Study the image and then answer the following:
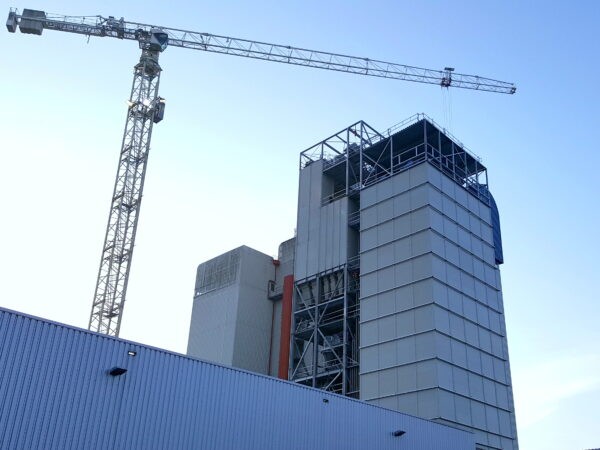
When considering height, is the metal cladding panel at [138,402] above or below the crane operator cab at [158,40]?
below

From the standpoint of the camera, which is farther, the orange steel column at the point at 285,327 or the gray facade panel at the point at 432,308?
the orange steel column at the point at 285,327

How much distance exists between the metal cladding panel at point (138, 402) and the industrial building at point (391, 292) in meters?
19.6

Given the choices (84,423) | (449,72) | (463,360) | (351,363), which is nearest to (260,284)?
(351,363)

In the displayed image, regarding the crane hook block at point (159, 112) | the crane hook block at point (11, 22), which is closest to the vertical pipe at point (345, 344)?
the crane hook block at point (159, 112)

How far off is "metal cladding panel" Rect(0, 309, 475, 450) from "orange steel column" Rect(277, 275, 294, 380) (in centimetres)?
2904

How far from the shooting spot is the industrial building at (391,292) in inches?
2158

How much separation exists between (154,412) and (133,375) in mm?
1863

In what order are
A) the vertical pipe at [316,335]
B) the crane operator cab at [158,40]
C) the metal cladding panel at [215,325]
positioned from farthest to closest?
the crane operator cab at [158,40]
the metal cladding panel at [215,325]
the vertical pipe at [316,335]

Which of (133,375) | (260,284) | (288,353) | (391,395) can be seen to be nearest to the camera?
(133,375)

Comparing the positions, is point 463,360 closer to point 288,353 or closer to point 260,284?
point 288,353

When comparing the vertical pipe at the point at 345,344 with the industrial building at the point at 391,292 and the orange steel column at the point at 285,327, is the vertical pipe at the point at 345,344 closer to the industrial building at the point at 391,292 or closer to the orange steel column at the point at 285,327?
the industrial building at the point at 391,292

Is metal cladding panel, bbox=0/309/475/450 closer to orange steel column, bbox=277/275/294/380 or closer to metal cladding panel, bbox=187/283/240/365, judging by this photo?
orange steel column, bbox=277/275/294/380

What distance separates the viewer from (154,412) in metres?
28.3

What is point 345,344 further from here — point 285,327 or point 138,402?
point 138,402
